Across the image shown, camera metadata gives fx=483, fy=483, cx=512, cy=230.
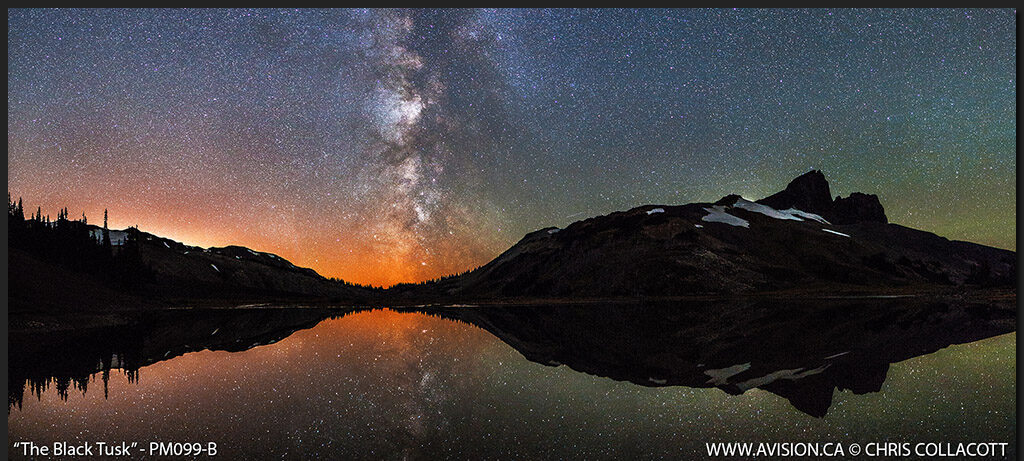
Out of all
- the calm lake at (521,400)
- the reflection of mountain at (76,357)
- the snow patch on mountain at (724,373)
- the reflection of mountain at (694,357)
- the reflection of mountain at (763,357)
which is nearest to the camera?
the calm lake at (521,400)

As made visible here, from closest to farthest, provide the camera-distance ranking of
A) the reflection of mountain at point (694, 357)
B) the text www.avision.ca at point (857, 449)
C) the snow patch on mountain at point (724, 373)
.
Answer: the text www.avision.ca at point (857, 449)
the reflection of mountain at point (694, 357)
the snow patch on mountain at point (724, 373)

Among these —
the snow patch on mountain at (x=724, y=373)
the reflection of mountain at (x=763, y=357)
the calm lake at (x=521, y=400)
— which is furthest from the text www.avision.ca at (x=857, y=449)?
the snow patch on mountain at (x=724, y=373)

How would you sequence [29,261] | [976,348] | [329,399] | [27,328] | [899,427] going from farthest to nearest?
[29,261], [27,328], [976,348], [329,399], [899,427]

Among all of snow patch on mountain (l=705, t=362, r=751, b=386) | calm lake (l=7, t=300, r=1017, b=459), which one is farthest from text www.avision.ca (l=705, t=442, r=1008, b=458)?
snow patch on mountain (l=705, t=362, r=751, b=386)

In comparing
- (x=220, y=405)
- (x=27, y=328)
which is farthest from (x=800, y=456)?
(x=27, y=328)

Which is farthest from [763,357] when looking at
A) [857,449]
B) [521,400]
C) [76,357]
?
[76,357]

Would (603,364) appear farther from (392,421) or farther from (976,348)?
(976,348)

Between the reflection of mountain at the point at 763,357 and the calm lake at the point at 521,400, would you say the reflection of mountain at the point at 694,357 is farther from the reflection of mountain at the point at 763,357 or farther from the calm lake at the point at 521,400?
the calm lake at the point at 521,400

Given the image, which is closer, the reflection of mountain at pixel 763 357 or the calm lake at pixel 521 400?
the calm lake at pixel 521 400

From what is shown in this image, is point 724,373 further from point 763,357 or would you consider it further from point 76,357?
point 76,357

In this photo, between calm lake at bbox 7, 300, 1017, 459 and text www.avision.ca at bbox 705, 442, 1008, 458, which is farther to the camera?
calm lake at bbox 7, 300, 1017, 459

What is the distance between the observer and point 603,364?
25359 millimetres

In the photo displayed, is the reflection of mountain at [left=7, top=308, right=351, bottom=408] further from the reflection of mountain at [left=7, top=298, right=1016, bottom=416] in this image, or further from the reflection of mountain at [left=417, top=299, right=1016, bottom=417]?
the reflection of mountain at [left=417, top=299, right=1016, bottom=417]

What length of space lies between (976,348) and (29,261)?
121 m
